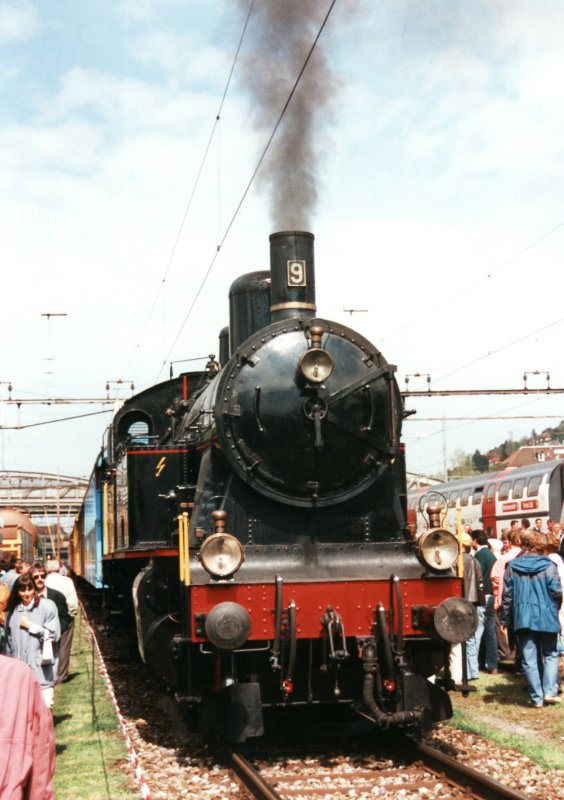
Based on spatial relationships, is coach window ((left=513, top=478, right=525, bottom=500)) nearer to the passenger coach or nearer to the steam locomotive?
the passenger coach

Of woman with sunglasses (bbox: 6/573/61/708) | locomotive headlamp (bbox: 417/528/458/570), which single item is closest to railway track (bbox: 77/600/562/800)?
woman with sunglasses (bbox: 6/573/61/708)

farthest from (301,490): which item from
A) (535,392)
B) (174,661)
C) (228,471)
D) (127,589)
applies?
(535,392)

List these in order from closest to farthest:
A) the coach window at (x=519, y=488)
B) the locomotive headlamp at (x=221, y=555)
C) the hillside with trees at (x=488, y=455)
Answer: the locomotive headlamp at (x=221, y=555) < the coach window at (x=519, y=488) < the hillside with trees at (x=488, y=455)

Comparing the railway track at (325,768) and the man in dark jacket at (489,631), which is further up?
the man in dark jacket at (489,631)

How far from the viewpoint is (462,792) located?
6152 millimetres

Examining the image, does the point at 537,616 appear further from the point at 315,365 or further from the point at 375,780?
the point at 315,365

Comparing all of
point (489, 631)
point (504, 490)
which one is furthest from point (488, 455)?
point (489, 631)

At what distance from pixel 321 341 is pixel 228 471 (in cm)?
128

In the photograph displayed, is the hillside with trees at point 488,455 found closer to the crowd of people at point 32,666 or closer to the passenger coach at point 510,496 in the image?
the passenger coach at point 510,496

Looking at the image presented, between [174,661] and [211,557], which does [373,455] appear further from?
[174,661]

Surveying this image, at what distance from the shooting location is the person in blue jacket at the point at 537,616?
901 cm

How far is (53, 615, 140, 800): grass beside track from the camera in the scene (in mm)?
6707

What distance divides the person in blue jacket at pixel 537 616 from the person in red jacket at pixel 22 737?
693cm

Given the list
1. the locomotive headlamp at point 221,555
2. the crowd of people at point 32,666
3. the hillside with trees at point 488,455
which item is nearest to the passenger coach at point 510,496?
the crowd of people at point 32,666
